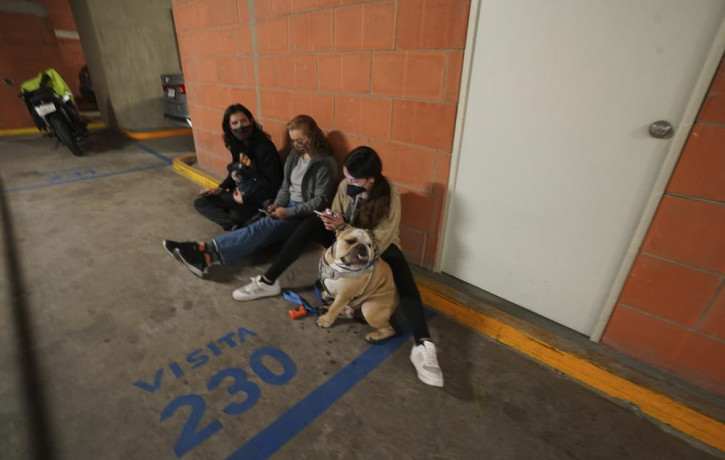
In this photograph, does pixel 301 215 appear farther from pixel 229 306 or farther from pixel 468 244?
pixel 468 244

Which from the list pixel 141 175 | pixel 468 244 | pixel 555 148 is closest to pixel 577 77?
pixel 555 148

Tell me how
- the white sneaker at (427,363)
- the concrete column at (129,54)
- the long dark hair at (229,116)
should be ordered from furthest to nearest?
the concrete column at (129,54), the long dark hair at (229,116), the white sneaker at (427,363)

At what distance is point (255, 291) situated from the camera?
2.33 m

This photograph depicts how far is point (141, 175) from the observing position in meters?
4.95

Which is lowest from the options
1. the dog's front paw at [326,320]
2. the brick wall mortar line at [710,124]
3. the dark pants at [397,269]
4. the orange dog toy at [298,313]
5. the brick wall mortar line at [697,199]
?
the orange dog toy at [298,313]

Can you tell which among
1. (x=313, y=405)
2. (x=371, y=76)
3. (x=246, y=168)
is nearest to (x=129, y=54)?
(x=246, y=168)

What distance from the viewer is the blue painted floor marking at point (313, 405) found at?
1423 millimetres

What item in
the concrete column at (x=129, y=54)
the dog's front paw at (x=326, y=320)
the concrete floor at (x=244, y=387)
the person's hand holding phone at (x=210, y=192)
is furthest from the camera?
the concrete column at (x=129, y=54)

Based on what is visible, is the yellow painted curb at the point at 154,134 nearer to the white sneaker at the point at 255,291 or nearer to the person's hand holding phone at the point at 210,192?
the person's hand holding phone at the point at 210,192

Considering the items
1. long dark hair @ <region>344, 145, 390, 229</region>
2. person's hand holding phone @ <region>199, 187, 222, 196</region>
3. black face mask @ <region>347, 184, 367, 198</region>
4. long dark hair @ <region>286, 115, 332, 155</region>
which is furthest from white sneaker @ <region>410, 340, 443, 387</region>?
person's hand holding phone @ <region>199, 187, 222, 196</region>

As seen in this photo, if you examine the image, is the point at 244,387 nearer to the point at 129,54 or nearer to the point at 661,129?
the point at 661,129

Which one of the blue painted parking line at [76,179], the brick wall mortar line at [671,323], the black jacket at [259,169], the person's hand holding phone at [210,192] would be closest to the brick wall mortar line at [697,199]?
the brick wall mortar line at [671,323]

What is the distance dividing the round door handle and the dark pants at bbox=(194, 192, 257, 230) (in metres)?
2.82

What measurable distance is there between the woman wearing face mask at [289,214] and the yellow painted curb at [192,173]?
191 cm
